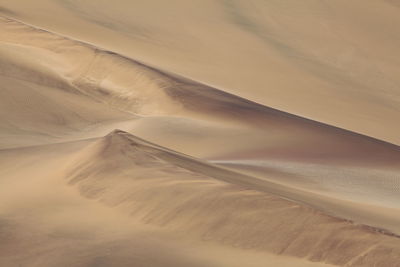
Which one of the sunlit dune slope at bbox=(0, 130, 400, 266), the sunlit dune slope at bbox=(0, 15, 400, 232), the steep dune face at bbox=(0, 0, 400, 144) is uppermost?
the steep dune face at bbox=(0, 0, 400, 144)

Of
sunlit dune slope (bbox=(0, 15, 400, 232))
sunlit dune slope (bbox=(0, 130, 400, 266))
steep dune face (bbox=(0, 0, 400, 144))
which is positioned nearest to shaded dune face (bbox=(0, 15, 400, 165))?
sunlit dune slope (bbox=(0, 15, 400, 232))

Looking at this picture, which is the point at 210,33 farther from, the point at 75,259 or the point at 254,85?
the point at 75,259

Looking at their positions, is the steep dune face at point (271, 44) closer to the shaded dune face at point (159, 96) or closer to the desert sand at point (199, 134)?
the desert sand at point (199, 134)

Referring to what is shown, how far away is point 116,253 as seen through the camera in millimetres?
3916

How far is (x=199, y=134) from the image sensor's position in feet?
24.3

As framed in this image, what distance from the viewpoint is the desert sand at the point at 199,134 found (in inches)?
160

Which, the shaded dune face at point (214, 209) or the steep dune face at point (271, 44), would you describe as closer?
the shaded dune face at point (214, 209)

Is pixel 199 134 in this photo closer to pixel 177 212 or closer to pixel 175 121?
pixel 175 121

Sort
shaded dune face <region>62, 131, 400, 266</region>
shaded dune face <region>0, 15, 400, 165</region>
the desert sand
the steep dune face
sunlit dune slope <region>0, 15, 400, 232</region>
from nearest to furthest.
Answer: shaded dune face <region>62, 131, 400, 266</region> → the desert sand → sunlit dune slope <region>0, 15, 400, 232</region> → shaded dune face <region>0, 15, 400, 165</region> → the steep dune face

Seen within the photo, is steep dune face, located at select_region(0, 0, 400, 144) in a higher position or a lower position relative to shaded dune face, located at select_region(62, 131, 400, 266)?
higher

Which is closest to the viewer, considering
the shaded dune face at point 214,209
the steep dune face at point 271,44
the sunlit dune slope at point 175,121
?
the shaded dune face at point 214,209

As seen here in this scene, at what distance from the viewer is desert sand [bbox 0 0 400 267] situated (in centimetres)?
405

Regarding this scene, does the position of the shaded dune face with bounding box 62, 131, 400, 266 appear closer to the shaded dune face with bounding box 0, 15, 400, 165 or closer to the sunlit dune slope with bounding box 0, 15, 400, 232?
the sunlit dune slope with bounding box 0, 15, 400, 232

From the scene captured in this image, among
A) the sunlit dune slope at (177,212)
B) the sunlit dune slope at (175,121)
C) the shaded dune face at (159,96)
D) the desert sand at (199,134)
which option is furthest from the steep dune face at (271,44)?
the sunlit dune slope at (177,212)
